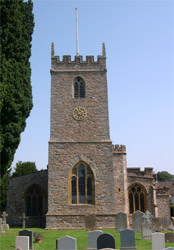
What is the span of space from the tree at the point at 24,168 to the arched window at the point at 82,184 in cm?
1822

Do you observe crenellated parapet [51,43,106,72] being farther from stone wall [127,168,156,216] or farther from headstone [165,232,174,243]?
headstone [165,232,174,243]

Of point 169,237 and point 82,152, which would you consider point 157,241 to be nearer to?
point 169,237

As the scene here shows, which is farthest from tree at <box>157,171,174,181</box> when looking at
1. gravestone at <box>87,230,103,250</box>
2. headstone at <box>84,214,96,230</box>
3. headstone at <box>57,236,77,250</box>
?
headstone at <box>57,236,77,250</box>

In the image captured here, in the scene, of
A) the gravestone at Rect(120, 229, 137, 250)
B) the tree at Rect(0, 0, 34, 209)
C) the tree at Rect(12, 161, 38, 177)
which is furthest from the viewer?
the tree at Rect(12, 161, 38, 177)

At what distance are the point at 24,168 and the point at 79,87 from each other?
19.7 meters

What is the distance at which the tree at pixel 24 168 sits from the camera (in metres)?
40.8

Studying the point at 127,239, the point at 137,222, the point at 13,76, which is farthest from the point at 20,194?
the point at 127,239

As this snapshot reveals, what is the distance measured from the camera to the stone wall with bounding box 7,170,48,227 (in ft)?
84.4

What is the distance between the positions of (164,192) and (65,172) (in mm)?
10252

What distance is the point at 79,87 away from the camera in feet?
84.1

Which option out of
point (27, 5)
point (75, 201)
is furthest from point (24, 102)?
point (75, 201)

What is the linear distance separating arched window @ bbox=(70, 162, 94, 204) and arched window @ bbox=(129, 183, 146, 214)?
450 cm

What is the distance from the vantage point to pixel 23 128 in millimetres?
18188

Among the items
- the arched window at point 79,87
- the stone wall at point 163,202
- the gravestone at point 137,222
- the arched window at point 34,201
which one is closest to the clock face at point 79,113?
the arched window at point 79,87
